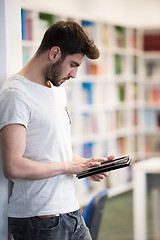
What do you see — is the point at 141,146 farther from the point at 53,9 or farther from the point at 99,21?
the point at 53,9

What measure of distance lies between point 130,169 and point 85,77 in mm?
1892

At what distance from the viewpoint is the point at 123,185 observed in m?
6.45

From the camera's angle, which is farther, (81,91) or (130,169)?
(130,169)

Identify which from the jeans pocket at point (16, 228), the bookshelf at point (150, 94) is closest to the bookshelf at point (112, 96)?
the bookshelf at point (150, 94)

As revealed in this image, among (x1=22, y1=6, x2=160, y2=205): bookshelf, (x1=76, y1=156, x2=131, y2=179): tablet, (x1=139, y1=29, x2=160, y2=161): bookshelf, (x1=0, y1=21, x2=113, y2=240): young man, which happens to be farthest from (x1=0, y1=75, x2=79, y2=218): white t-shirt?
(x1=139, y1=29, x2=160, y2=161): bookshelf

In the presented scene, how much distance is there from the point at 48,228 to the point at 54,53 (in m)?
0.75

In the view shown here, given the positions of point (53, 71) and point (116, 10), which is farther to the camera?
point (116, 10)

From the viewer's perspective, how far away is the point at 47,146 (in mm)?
1767

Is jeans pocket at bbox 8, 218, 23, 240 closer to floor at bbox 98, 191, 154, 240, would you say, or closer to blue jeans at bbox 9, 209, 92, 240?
blue jeans at bbox 9, 209, 92, 240

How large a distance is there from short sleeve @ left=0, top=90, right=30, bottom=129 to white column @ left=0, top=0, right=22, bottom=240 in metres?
0.26

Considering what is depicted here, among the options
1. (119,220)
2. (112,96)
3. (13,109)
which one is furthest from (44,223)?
(112,96)

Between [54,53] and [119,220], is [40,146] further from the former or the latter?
[119,220]

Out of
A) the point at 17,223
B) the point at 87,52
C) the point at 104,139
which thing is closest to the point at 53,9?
the point at 104,139

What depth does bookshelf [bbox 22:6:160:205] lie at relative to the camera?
219 inches
